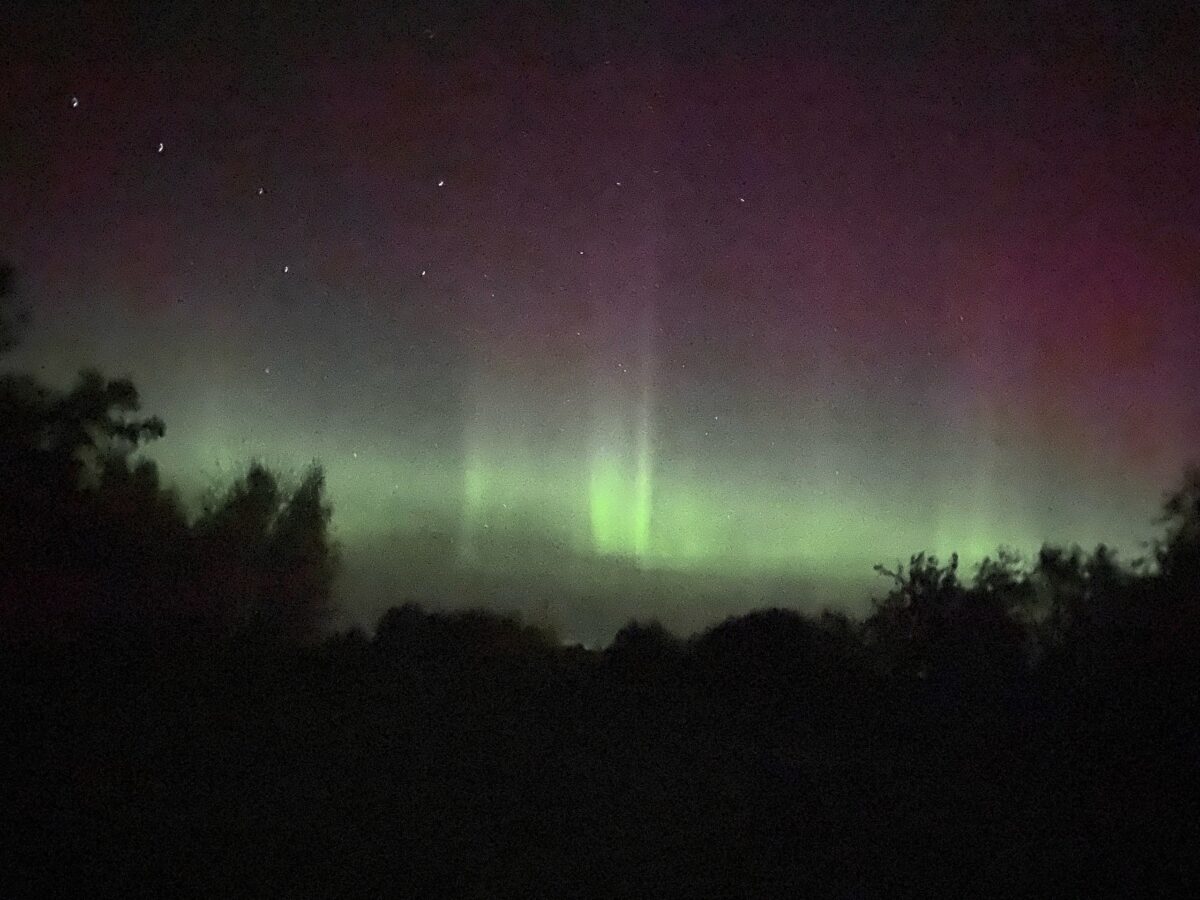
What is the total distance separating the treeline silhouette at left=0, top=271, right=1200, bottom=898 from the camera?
9.62 meters

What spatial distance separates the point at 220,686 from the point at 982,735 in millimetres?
11927

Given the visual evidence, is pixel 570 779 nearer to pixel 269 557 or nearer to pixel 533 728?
pixel 533 728

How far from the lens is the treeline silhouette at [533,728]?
962cm

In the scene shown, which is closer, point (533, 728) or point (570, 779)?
point (570, 779)

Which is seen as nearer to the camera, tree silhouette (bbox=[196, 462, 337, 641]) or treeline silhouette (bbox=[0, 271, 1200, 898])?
treeline silhouette (bbox=[0, 271, 1200, 898])

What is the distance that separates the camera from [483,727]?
15883 mm

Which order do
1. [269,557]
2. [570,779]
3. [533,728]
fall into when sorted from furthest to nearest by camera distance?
[269,557], [533,728], [570,779]

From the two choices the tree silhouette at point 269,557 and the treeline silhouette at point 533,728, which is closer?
the treeline silhouette at point 533,728

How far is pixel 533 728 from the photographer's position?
1612 cm

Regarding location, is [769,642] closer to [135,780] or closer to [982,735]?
[982,735]

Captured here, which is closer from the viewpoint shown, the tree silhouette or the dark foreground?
the dark foreground

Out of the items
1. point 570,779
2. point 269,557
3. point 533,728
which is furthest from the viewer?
point 269,557

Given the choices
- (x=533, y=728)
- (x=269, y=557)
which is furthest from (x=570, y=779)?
(x=269, y=557)

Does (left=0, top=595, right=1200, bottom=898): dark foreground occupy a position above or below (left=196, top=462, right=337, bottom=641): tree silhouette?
below
